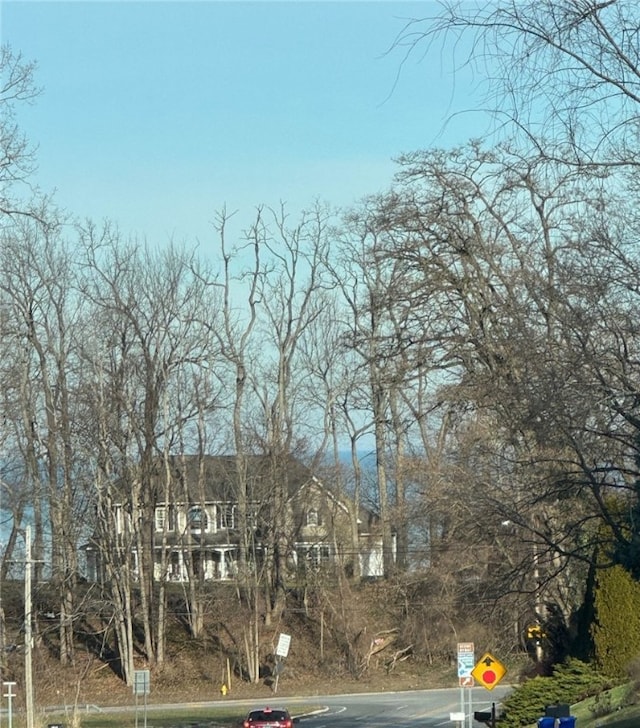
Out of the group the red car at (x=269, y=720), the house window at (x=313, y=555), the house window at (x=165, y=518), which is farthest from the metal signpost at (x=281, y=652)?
the red car at (x=269, y=720)

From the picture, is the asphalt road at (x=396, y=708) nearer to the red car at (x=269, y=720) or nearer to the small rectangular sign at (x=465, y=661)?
the red car at (x=269, y=720)

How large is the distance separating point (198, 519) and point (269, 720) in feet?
93.7

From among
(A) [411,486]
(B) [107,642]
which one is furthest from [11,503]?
(A) [411,486]

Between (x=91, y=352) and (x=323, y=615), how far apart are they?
1647 centimetres

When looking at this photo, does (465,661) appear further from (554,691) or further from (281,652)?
(281,652)

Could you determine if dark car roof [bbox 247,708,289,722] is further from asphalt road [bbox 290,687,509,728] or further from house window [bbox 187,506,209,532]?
house window [bbox 187,506,209,532]

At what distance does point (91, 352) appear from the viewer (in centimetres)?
5438

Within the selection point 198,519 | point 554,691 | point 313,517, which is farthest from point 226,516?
point 554,691

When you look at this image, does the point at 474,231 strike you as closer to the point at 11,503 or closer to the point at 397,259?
the point at 397,259

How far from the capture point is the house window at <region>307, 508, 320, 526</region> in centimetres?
5953

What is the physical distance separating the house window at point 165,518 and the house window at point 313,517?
6.77 m

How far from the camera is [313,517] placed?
6003 centimetres

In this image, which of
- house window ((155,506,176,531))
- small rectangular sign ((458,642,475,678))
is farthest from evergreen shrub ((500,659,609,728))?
house window ((155,506,176,531))

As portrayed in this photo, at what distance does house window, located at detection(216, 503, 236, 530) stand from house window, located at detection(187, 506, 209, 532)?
2.59ft
